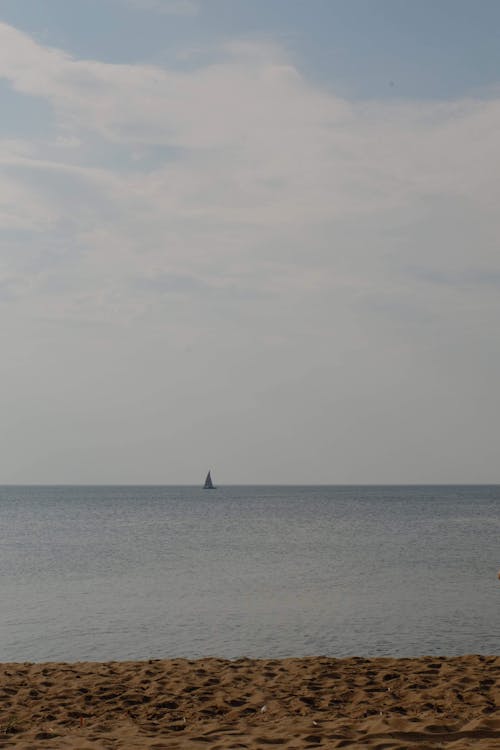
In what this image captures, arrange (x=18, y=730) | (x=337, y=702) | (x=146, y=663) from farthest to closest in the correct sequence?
(x=146, y=663) < (x=337, y=702) < (x=18, y=730)

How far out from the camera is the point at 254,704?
12.2m

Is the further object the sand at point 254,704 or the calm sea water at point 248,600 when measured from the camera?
the calm sea water at point 248,600

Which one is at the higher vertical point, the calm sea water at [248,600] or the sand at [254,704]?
the sand at [254,704]

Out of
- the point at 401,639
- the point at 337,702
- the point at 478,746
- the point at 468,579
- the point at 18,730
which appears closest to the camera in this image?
the point at 478,746

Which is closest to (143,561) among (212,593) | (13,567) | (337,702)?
(13,567)

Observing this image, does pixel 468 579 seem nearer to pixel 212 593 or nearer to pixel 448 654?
pixel 212 593

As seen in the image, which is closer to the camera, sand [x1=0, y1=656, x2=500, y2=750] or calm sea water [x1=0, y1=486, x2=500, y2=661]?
sand [x1=0, y1=656, x2=500, y2=750]

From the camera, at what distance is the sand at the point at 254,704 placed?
9.77 metres

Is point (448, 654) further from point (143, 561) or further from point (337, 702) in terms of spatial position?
point (143, 561)

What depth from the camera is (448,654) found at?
17.8 metres

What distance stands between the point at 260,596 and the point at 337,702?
14.6 m

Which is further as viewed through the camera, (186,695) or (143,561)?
(143,561)

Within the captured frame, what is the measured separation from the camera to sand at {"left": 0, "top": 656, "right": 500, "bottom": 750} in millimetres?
9766

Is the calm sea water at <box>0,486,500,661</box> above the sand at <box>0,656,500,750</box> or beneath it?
beneath
